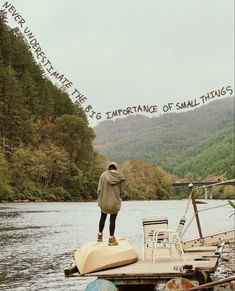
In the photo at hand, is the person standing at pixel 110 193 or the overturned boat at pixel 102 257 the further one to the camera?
the person standing at pixel 110 193

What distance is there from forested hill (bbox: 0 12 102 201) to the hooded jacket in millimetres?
76162

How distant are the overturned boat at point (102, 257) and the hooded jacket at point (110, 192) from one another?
89 centimetres

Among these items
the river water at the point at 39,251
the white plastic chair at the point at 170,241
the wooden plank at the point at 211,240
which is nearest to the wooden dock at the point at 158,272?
the white plastic chair at the point at 170,241

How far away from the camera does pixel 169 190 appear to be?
499ft

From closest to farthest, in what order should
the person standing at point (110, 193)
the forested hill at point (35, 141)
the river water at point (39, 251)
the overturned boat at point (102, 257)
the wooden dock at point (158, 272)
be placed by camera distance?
the wooden dock at point (158, 272) < the overturned boat at point (102, 257) < the person standing at point (110, 193) < the river water at point (39, 251) < the forested hill at point (35, 141)

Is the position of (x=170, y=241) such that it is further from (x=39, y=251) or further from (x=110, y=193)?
(x=39, y=251)

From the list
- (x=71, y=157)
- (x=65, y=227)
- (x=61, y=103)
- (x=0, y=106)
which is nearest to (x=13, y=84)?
(x=0, y=106)

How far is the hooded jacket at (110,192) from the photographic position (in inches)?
553

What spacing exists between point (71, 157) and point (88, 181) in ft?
18.3

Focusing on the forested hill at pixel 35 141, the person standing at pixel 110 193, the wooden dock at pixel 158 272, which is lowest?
the wooden dock at pixel 158 272

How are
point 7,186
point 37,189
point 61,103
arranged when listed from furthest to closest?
point 61,103 < point 37,189 < point 7,186

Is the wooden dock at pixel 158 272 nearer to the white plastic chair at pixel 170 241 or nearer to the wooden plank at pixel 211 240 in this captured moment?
the white plastic chair at pixel 170 241

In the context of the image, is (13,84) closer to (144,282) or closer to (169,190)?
(169,190)

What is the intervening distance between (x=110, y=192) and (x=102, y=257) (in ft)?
5.91
